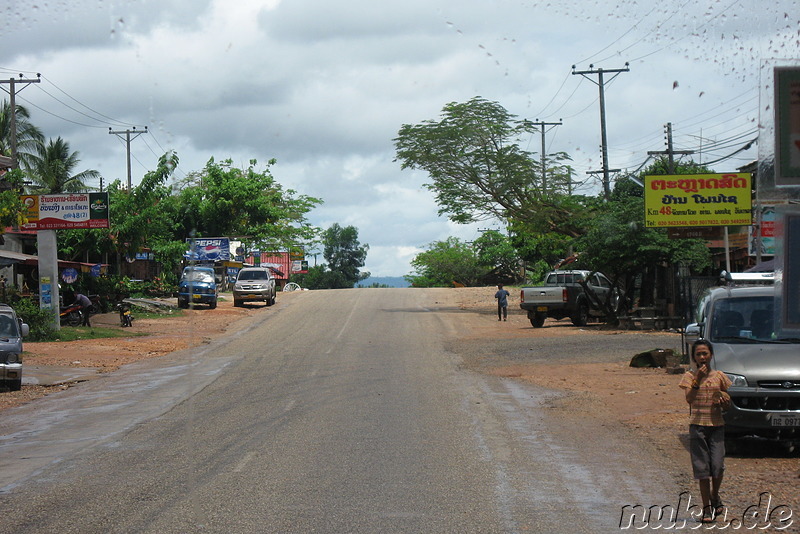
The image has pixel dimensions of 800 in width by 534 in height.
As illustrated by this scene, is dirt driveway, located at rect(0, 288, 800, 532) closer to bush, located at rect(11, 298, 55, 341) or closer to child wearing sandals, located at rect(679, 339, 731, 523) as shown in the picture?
child wearing sandals, located at rect(679, 339, 731, 523)

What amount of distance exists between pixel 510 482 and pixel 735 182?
2161 centimetres

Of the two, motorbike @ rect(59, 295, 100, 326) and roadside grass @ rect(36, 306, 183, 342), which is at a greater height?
motorbike @ rect(59, 295, 100, 326)

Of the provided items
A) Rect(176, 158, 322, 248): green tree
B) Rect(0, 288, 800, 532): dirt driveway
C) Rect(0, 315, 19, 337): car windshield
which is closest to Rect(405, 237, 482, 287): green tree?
Rect(176, 158, 322, 248): green tree

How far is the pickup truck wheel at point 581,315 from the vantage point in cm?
3148

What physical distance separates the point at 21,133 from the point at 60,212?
26288 millimetres

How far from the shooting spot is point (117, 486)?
823 cm

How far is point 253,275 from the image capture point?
45.1 meters

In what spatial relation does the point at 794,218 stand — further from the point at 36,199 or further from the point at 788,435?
the point at 36,199

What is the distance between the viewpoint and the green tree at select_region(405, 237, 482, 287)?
84125 millimetres

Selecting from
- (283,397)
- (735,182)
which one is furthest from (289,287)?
(283,397)

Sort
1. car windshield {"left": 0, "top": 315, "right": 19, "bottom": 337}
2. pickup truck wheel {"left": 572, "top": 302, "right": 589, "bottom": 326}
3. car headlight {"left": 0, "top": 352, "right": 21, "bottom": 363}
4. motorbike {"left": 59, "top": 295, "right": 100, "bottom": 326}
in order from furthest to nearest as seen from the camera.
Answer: motorbike {"left": 59, "top": 295, "right": 100, "bottom": 326} → pickup truck wheel {"left": 572, "top": 302, "right": 589, "bottom": 326} → car windshield {"left": 0, "top": 315, "right": 19, "bottom": 337} → car headlight {"left": 0, "top": 352, "right": 21, "bottom": 363}

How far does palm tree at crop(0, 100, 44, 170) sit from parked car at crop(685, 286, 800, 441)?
45.1 m

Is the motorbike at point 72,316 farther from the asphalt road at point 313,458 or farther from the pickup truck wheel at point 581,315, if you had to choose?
the pickup truck wheel at point 581,315

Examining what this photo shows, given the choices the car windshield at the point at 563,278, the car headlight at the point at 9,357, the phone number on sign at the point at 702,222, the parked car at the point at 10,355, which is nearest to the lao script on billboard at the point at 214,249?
the car windshield at the point at 563,278
